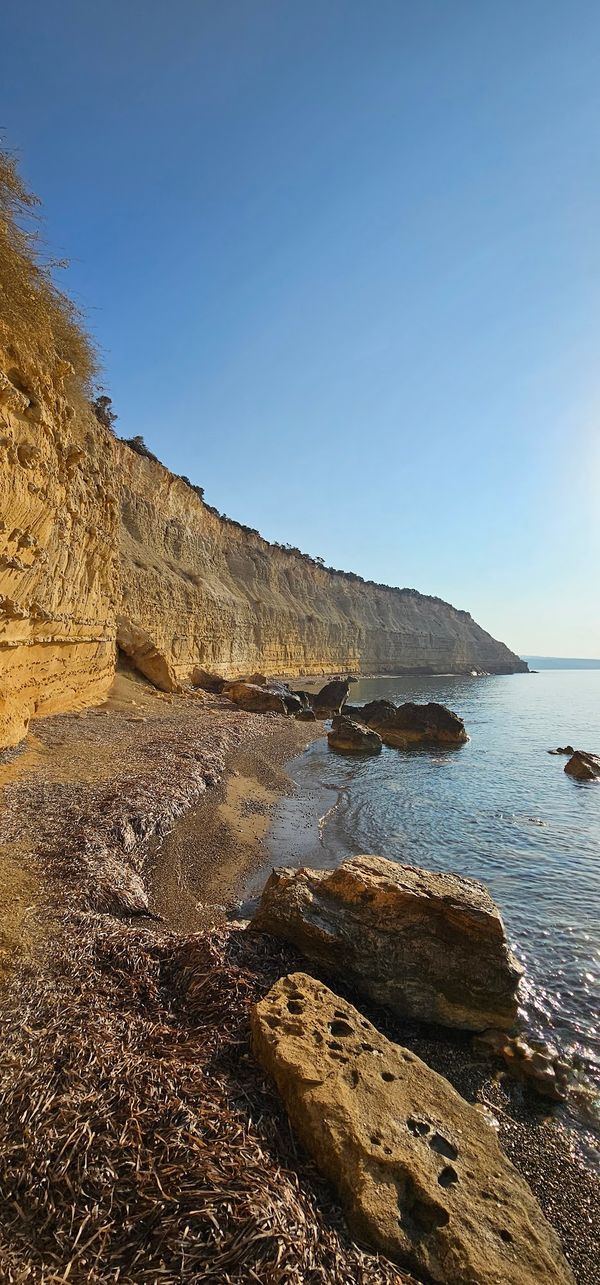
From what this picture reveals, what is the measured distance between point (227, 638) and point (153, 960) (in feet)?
125

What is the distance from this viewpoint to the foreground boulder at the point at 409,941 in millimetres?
4973

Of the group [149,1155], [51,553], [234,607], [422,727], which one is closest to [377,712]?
[422,727]

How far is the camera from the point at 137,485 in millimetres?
34938

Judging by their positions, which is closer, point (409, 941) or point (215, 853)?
point (409, 941)

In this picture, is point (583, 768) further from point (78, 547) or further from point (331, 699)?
point (78, 547)

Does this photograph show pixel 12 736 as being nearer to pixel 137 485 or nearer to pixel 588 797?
pixel 588 797

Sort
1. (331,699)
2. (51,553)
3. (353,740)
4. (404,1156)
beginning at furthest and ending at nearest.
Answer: (331,699) → (353,740) → (51,553) → (404,1156)

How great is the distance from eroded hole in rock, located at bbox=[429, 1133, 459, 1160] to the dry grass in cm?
81

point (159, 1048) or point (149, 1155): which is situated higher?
point (149, 1155)

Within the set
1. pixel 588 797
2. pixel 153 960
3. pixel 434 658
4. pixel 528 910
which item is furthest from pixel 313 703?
pixel 434 658

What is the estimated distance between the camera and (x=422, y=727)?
25062 millimetres

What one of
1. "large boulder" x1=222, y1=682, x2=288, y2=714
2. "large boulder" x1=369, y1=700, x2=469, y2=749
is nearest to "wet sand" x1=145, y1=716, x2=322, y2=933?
"large boulder" x1=369, y1=700, x2=469, y2=749

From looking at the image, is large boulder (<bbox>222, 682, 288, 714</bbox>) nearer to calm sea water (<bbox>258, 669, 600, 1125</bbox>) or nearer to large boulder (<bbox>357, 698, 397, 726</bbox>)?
large boulder (<bbox>357, 698, 397, 726</bbox>)

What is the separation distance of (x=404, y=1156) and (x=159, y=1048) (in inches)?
67.6
